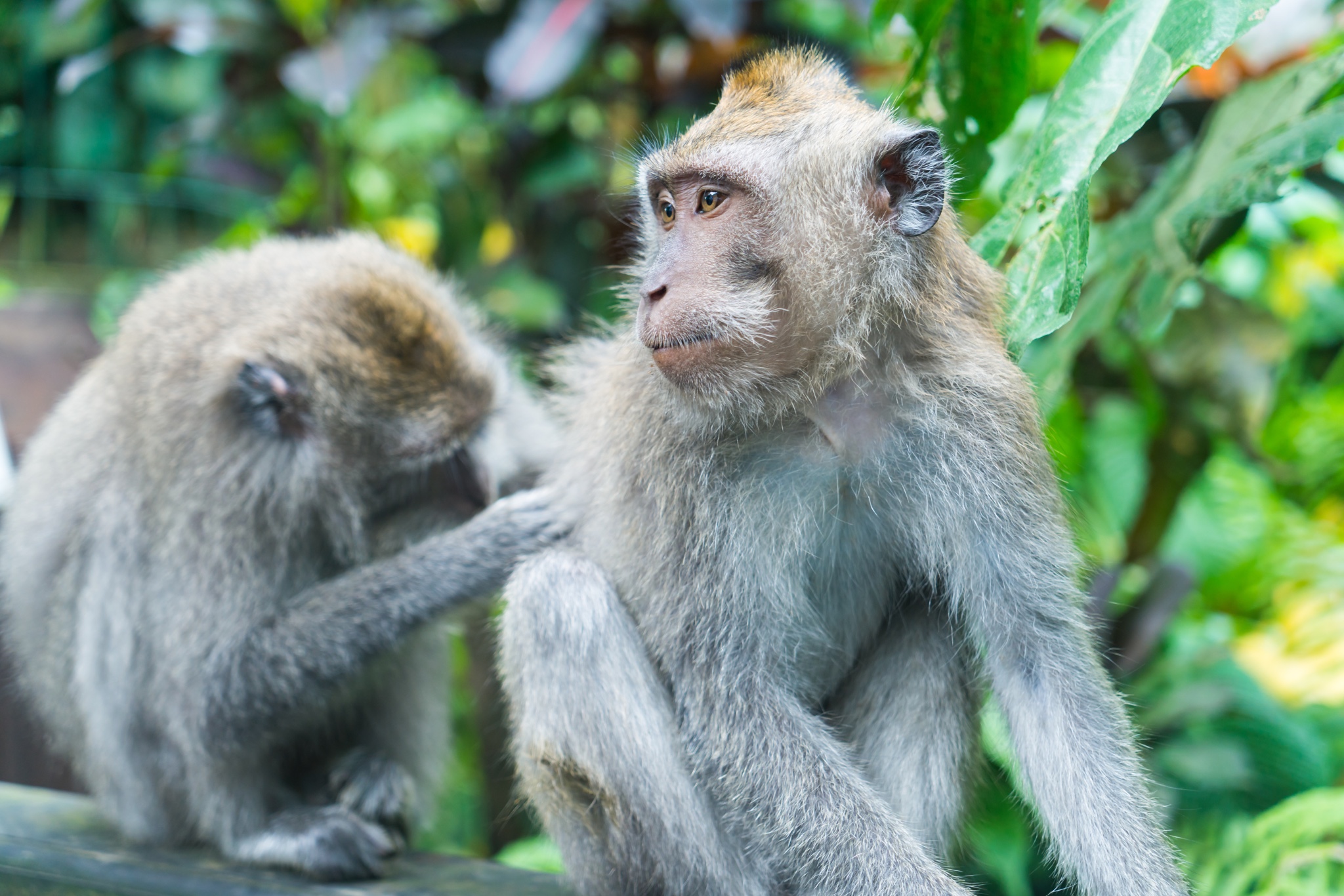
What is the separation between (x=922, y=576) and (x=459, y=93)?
15.1 feet

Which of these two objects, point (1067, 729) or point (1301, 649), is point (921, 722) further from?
point (1301, 649)

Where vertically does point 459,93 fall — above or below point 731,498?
above

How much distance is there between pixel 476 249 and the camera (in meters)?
6.35

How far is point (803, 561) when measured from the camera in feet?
8.48

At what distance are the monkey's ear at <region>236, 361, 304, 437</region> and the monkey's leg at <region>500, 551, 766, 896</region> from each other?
44.5 inches

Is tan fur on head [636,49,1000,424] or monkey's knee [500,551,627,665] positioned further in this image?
monkey's knee [500,551,627,665]

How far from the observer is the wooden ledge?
3.15m

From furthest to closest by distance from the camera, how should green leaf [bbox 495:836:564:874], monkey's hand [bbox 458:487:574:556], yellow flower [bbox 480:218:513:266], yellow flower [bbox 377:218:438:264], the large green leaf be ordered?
1. yellow flower [bbox 377:218:438:264]
2. yellow flower [bbox 480:218:513:266]
3. green leaf [bbox 495:836:564:874]
4. monkey's hand [bbox 458:487:574:556]
5. the large green leaf

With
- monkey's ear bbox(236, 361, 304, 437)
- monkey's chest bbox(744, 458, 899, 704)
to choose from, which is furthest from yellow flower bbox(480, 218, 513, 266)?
monkey's chest bbox(744, 458, 899, 704)

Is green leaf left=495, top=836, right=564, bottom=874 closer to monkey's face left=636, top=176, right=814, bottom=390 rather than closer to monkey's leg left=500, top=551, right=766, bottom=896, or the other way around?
monkey's leg left=500, top=551, right=766, bottom=896

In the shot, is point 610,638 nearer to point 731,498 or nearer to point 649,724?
point 649,724

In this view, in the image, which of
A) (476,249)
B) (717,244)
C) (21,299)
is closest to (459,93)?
(476,249)

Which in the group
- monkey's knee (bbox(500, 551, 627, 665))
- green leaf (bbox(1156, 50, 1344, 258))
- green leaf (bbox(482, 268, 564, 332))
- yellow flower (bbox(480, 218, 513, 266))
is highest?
yellow flower (bbox(480, 218, 513, 266))

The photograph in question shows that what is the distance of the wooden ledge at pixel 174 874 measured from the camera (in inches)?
124
